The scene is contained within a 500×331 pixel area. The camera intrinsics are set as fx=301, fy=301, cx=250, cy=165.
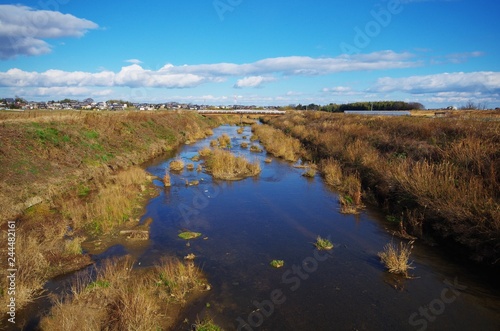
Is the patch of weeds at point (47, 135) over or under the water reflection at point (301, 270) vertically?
over

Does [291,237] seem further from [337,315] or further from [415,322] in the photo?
[415,322]

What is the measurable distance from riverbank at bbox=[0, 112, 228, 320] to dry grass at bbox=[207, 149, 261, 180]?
552 cm

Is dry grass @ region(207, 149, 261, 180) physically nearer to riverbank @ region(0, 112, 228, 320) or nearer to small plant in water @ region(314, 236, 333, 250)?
riverbank @ region(0, 112, 228, 320)

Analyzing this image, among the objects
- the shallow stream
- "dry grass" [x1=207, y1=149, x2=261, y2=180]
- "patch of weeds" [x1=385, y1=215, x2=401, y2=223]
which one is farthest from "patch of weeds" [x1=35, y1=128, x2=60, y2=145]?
"patch of weeds" [x1=385, y1=215, x2=401, y2=223]

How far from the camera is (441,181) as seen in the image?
13.2m

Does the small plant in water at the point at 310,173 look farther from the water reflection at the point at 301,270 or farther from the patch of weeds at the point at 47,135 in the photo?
the patch of weeds at the point at 47,135

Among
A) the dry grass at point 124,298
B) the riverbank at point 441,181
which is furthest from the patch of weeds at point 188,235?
the riverbank at point 441,181

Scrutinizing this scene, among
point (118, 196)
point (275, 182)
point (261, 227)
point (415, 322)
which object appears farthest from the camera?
point (275, 182)

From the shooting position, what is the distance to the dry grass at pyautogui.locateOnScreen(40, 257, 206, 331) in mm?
6824

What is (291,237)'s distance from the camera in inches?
529

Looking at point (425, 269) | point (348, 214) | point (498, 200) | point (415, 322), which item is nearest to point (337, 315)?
point (415, 322)

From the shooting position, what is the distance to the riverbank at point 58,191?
10.0m

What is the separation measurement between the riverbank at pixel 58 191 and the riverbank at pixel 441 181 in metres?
13.6

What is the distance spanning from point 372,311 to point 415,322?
3.53ft
